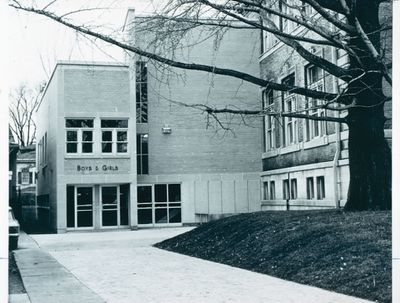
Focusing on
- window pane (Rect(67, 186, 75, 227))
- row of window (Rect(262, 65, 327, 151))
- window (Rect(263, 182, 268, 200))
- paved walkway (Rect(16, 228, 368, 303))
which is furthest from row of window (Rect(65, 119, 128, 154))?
paved walkway (Rect(16, 228, 368, 303))

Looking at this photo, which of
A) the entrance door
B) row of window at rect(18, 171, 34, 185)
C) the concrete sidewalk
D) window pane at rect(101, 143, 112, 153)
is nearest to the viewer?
the concrete sidewalk

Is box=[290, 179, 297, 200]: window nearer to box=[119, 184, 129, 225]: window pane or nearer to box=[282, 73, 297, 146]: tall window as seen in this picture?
box=[282, 73, 297, 146]: tall window

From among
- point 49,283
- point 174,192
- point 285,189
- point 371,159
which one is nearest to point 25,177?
point 174,192

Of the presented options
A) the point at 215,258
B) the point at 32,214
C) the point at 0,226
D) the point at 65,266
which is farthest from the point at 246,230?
the point at 32,214

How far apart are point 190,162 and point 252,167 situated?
3.35 m

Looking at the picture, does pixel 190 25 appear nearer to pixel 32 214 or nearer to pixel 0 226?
pixel 0 226

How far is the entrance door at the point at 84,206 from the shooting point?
29.9m

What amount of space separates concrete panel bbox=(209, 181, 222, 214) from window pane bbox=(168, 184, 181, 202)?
1.68 meters

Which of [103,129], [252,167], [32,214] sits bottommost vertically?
[32,214]

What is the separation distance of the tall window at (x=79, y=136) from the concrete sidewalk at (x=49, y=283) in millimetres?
13457

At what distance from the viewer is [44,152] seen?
35438 mm

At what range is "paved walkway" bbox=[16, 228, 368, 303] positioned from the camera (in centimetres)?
891

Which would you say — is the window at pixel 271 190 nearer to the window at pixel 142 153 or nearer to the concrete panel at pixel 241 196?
the concrete panel at pixel 241 196

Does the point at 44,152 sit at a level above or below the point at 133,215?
above
